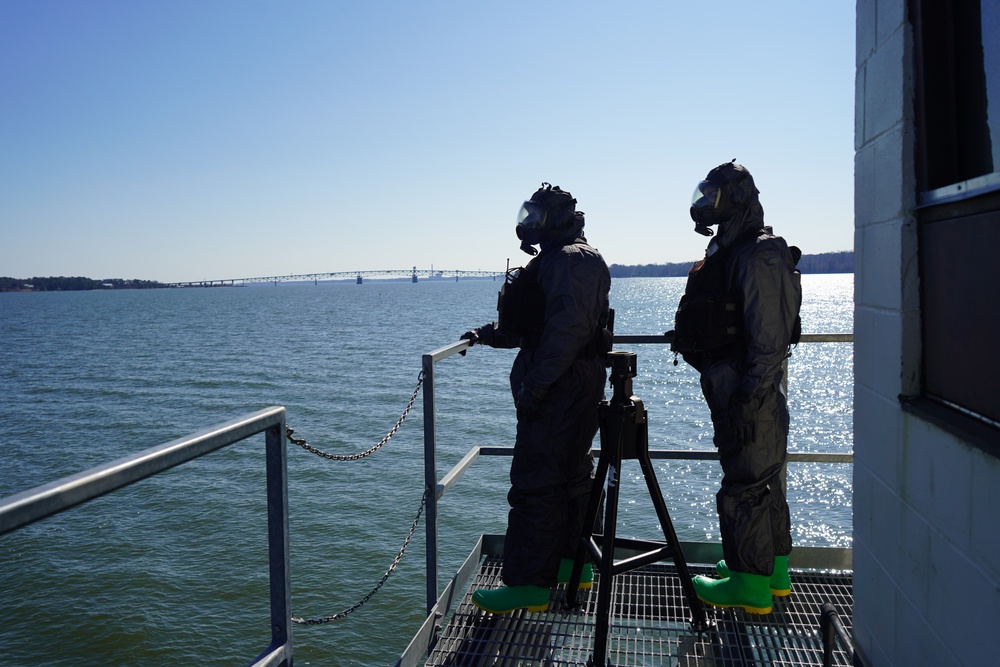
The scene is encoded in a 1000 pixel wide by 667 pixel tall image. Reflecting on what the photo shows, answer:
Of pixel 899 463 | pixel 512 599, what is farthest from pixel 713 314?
pixel 512 599

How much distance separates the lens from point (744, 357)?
3648 millimetres

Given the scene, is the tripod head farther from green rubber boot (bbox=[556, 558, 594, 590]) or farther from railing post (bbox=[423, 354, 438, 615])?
green rubber boot (bbox=[556, 558, 594, 590])

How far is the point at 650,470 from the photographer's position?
341 centimetres

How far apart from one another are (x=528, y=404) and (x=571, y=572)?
0.97 meters

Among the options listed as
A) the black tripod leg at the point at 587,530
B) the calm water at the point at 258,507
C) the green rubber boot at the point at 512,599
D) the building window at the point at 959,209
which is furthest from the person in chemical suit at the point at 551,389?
the calm water at the point at 258,507

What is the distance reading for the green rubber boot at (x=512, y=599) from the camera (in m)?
3.76

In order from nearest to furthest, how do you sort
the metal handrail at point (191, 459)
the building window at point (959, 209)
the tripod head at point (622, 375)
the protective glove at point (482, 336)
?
the metal handrail at point (191, 459) → the building window at point (959, 209) → the tripod head at point (622, 375) → the protective glove at point (482, 336)

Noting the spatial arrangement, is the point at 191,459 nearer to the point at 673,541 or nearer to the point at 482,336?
the point at 673,541

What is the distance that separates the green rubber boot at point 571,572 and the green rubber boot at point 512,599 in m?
0.19

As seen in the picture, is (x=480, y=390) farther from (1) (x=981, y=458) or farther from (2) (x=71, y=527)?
(1) (x=981, y=458)

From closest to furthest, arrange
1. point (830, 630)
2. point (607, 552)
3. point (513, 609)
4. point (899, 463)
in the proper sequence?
point (899, 463) → point (830, 630) → point (607, 552) → point (513, 609)

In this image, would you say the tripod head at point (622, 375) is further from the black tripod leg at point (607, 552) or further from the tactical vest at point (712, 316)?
the tactical vest at point (712, 316)

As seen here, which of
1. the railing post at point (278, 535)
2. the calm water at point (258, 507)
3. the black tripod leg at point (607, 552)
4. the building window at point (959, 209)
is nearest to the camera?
the building window at point (959, 209)

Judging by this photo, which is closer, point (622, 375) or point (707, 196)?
point (622, 375)
